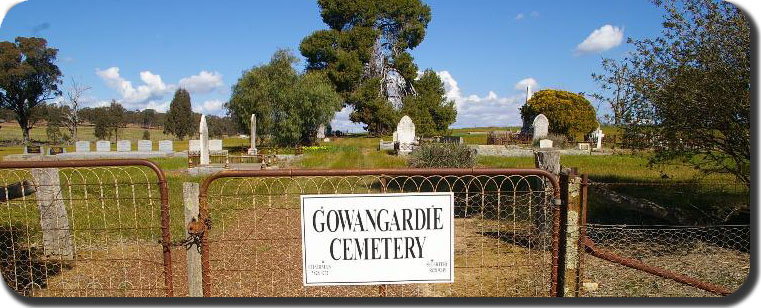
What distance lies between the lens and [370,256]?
3.36 m

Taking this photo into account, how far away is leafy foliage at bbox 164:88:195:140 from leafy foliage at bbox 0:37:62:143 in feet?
40.9

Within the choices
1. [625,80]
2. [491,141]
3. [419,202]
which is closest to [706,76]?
[625,80]

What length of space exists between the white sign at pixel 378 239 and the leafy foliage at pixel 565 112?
28.7m

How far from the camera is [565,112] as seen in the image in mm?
31422

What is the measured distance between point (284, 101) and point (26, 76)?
32.4 m

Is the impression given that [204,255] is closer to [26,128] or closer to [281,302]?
[281,302]

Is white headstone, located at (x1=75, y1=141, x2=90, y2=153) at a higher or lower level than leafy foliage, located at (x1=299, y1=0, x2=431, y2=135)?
lower

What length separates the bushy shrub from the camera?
12453mm

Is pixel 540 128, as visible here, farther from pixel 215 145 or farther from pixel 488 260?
pixel 488 260

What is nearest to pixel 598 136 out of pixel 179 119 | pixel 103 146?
pixel 103 146

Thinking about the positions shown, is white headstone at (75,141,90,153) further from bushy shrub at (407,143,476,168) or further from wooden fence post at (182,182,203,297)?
wooden fence post at (182,182,203,297)

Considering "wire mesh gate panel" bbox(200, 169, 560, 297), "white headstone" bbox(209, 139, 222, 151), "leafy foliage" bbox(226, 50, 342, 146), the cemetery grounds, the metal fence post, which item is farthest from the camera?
"leafy foliage" bbox(226, 50, 342, 146)

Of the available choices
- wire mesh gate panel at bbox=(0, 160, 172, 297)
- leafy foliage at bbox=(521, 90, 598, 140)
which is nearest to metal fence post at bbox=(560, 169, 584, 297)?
wire mesh gate panel at bbox=(0, 160, 172, 297)

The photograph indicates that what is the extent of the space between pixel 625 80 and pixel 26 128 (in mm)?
53840
